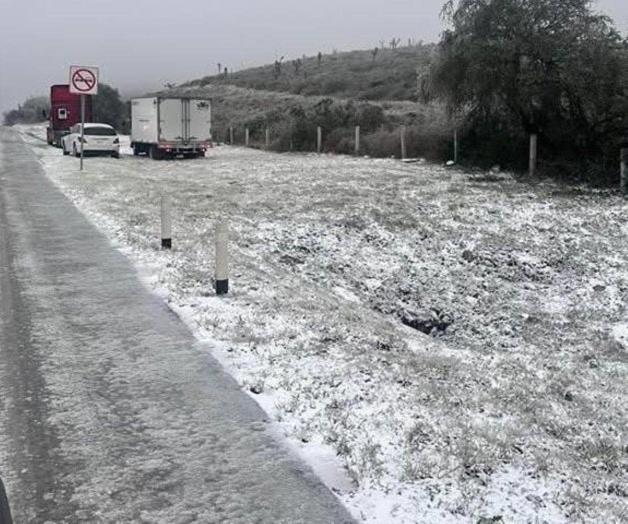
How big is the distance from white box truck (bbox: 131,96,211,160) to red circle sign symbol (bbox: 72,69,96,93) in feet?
34.5

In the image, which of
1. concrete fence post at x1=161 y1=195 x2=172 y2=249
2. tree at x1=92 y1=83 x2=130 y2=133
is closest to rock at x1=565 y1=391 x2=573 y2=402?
concrete fence post at x1=161 y1=195 x2=172 y2=249

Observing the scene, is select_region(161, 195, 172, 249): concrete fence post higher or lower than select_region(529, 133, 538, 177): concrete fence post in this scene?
lower

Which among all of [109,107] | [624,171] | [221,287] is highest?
[109,107]

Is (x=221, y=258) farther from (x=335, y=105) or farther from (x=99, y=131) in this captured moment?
(x=335, y=105)

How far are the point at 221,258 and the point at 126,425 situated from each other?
11.9 feet

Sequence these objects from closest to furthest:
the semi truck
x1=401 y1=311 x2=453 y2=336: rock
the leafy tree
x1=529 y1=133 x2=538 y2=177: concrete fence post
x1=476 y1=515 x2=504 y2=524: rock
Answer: x1=476 y1=515 x2=504 y2=524: rock
x1=401 y1=311 x2=453 y2=336: rock
x1=529 y1=133 x2=538 y2=177: concrete fence post
the semi truck
the leafy tree

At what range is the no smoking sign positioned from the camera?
19.8m

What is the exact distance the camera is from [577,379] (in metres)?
7.94

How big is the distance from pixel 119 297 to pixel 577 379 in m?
5.16

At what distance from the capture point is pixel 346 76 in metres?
62.2

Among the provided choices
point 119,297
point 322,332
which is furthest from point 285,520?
point 119,297

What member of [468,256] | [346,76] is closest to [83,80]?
[468,256]

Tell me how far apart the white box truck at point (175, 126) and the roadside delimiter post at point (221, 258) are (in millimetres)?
23540

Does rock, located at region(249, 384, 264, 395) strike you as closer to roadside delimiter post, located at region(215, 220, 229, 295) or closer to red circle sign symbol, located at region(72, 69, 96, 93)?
roadside delimiter post, located at region(215, 220, 229, 295)
